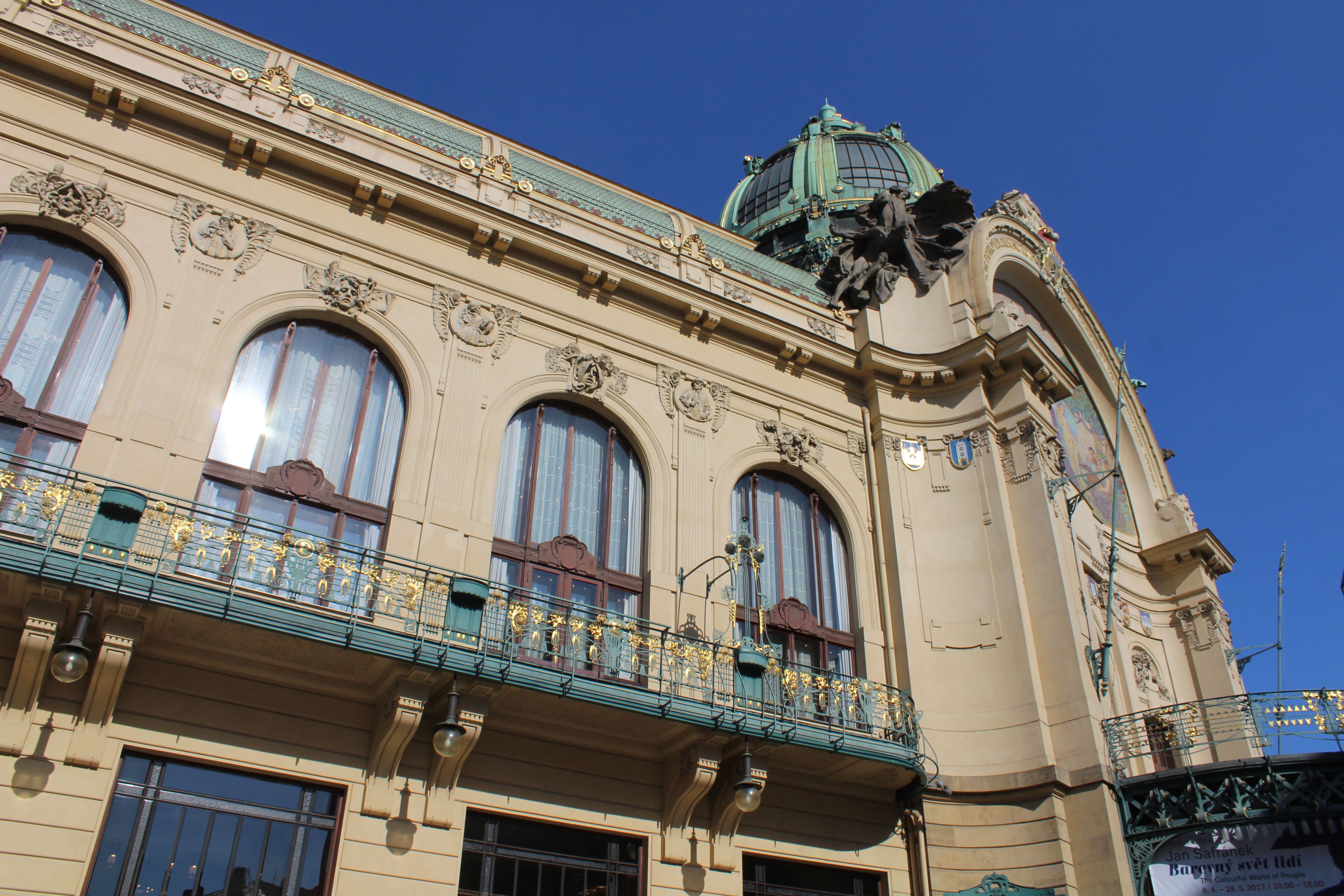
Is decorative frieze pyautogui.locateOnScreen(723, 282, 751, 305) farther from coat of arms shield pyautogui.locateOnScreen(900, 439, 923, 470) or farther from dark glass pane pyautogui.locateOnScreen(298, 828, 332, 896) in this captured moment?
dark glass pane pyautogui.locateOnScreen(298, 828, 332, 896)

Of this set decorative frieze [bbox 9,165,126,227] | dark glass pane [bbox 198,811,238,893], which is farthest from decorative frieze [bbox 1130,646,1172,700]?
decorative frieze [bbox 9,165,126,227]

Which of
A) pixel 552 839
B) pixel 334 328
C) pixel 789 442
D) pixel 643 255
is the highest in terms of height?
→ pixel 643 255

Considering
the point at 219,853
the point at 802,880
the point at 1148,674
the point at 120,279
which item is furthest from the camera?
the point at 1148,674

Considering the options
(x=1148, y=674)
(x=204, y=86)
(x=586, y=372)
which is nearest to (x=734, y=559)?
(x=586, y=372)

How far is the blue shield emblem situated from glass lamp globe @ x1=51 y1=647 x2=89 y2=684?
14.6 m

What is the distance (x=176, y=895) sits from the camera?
1090 cm

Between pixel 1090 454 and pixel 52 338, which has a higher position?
pixel 1090 454

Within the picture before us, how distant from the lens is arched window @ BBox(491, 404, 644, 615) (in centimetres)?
1559

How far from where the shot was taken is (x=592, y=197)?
20172 millimetres

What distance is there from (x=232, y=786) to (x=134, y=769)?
103 cm

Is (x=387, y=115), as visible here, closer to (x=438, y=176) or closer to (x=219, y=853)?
(x=438, y=176)

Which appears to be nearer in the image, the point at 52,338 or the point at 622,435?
the point at 52,338

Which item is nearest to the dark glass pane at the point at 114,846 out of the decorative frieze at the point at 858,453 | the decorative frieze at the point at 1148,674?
the decorative frieze at the point at 858,453

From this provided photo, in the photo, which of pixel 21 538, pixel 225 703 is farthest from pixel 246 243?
Result: pixel 225 703
